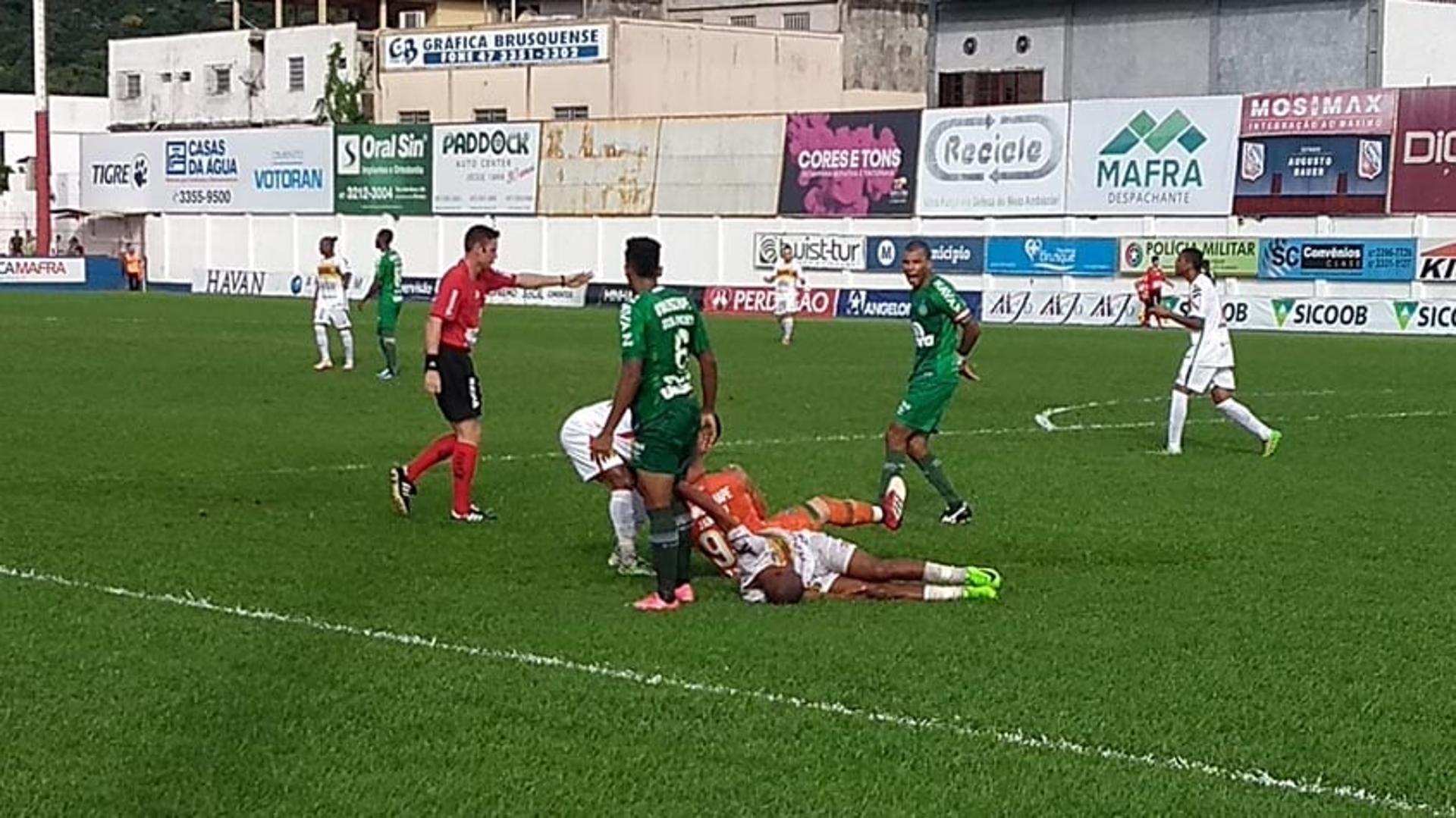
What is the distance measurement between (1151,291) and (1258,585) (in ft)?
37.6

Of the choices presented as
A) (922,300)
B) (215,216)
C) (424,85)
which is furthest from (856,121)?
(922,300)

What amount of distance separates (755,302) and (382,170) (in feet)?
48.0

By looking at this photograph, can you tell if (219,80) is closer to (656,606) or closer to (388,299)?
(388,299)

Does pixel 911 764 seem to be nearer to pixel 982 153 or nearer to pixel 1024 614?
pixel 1024 614

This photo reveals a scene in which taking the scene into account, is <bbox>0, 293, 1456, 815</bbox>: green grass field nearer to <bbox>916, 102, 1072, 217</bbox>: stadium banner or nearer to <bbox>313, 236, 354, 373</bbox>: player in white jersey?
<bbox>313, 236, 354, 373</bbox>: player in white jersey

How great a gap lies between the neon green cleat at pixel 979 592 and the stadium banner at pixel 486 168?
155ft

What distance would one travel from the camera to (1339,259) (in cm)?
4309

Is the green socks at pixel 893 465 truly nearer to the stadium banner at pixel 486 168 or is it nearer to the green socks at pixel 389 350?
the green socks at pixel 389 350

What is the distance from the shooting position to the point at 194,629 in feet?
32.9

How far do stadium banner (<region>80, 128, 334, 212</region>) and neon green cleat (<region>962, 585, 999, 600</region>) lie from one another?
172 ft

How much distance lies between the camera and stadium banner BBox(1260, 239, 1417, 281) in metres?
42.4

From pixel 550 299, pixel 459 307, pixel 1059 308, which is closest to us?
pixel 459 307

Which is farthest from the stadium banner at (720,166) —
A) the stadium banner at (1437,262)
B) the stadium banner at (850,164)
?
the stadium banner at (1437,262)

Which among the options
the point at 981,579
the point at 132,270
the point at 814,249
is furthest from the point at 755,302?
the point at 981,579
